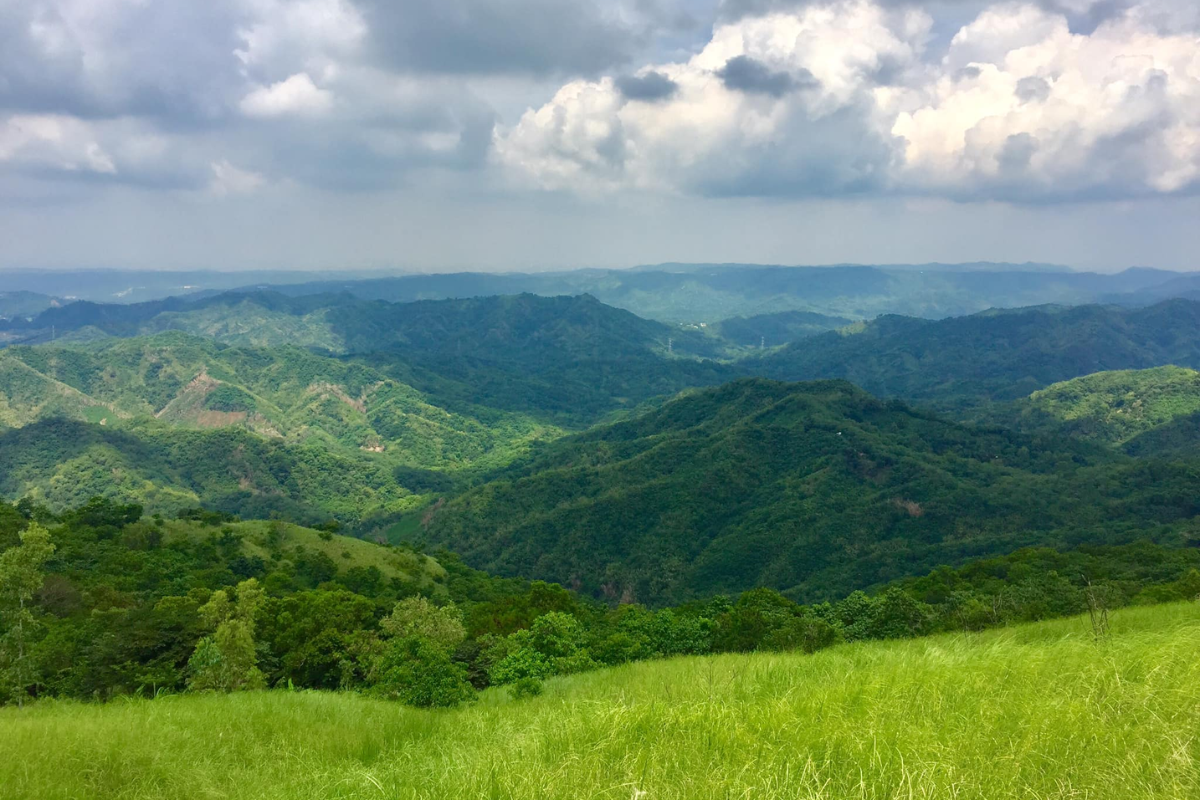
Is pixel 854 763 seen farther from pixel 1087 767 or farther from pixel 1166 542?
pixel 1166 542

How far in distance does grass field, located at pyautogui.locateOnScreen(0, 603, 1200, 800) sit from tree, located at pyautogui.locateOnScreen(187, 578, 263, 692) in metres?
14.2

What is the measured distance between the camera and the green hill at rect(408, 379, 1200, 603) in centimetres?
11106

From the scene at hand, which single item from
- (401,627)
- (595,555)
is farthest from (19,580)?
(595,555)

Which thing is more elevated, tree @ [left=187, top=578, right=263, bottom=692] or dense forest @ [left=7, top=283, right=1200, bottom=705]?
tree @ [left=187, top=578, right=263, bottom=692]

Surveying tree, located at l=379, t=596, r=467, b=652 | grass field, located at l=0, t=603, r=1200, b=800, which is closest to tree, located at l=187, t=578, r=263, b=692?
tree, located at l=379, t=596, r=467, b=652

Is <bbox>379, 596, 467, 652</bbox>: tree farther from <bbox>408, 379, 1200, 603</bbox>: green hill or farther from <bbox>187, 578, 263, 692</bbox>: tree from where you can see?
<bbox>408, 379, 1200, 603</bbox>: green hill

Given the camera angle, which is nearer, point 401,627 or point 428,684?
point 428,684

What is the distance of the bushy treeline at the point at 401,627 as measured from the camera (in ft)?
81.0

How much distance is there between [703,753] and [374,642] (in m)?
33.3

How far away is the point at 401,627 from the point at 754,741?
35.3 metres

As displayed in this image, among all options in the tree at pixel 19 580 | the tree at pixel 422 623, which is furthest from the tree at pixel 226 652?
the tree at pixel 19 580

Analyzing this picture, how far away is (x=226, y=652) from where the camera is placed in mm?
30109

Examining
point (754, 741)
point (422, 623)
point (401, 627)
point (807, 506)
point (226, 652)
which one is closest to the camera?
point (754, 741)

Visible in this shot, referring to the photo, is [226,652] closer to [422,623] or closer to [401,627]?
[401,627]
